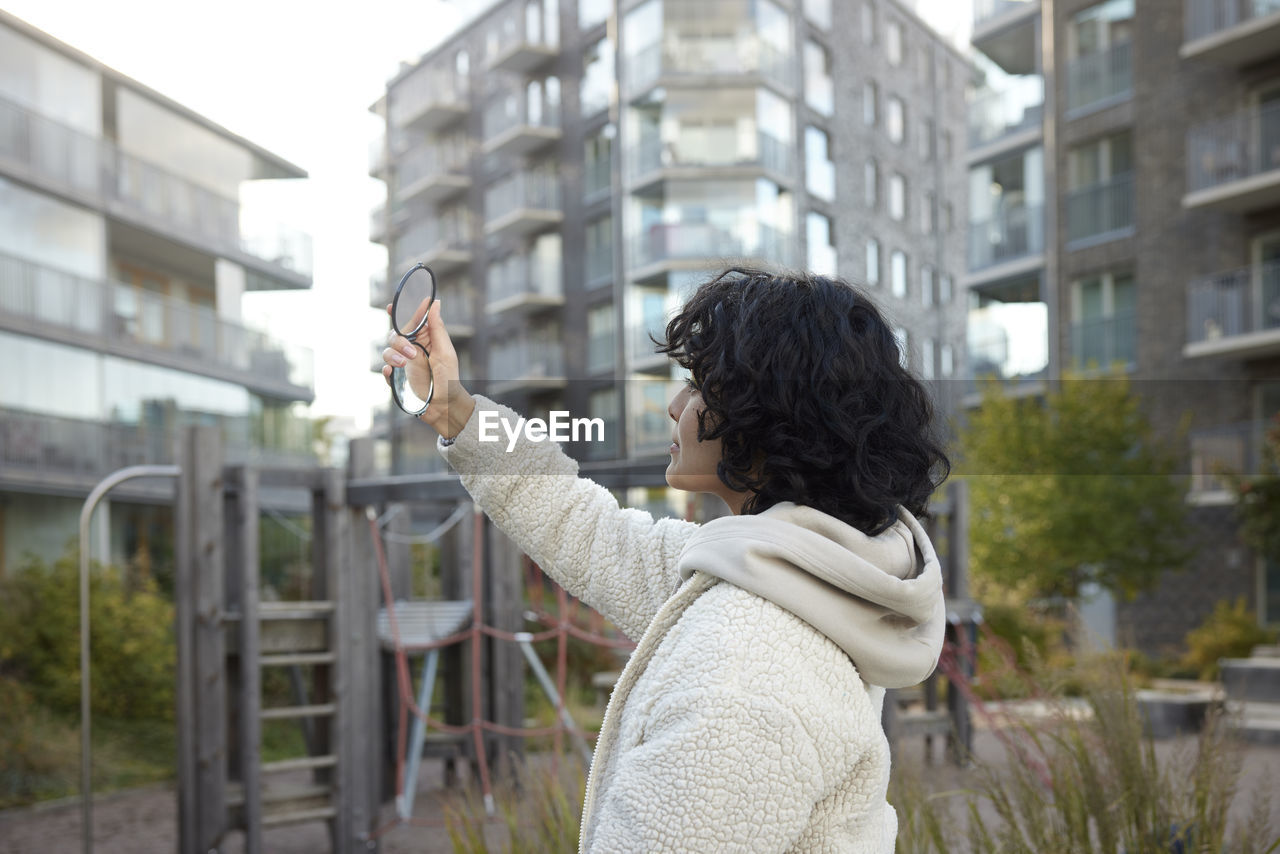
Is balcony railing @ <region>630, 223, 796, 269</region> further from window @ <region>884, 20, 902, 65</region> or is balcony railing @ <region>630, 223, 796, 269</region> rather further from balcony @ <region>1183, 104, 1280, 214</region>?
balcony @ <region>1183, 104, 1280, 214</region>

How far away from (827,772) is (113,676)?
7.48 m

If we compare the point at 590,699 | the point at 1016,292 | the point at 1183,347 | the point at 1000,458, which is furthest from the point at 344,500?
the point at 1000,458

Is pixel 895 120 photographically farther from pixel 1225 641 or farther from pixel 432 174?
pixel 1225 641

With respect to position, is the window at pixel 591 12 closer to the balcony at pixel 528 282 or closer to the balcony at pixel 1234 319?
the balcony at pixel 528 282

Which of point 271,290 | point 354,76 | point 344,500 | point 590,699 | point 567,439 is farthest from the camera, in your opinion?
point 590,699

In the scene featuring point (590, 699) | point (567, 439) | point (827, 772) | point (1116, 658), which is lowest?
point (590, 699)

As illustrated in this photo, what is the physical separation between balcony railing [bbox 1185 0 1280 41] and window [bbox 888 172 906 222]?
4.77 feet

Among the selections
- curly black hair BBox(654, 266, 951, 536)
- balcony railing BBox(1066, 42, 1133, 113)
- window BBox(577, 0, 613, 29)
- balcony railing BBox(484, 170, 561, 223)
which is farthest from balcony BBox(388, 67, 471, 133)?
curly black hair BBox(654, 266, 951, 536)

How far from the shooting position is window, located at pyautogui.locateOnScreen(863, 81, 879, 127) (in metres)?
3.06

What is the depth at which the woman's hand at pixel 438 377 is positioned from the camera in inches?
51.9

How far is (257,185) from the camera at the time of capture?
3344 mm

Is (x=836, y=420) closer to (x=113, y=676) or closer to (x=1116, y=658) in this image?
(x=1116, y=658)

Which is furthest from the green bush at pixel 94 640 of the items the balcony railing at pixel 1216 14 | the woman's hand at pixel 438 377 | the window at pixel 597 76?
the woman's hand at pixel 438 377

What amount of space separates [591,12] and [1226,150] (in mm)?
2419
